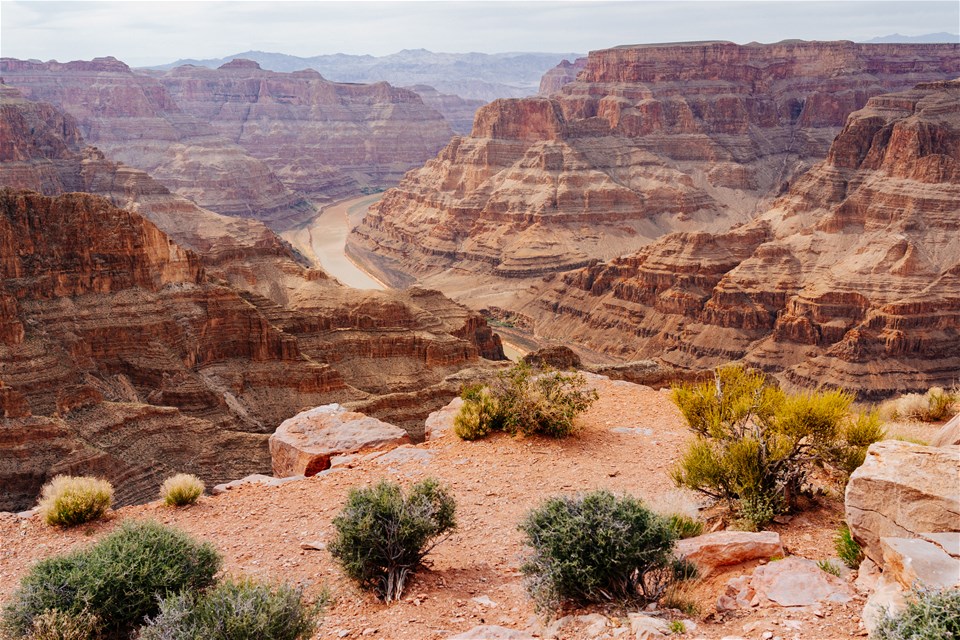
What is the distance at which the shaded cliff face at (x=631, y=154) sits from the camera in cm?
12156

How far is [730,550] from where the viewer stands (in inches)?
500

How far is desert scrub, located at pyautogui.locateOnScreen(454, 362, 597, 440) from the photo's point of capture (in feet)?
70.1

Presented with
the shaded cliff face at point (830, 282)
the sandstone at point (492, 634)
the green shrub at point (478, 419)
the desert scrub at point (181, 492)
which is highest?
the sandstone at point (492, 634)

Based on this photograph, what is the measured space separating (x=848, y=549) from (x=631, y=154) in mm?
131821

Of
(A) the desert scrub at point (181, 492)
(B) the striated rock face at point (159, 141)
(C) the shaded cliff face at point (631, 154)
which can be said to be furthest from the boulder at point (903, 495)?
(B) the striated rock face at point (159, 141)

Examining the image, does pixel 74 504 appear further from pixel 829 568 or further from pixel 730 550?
pixel 829 568

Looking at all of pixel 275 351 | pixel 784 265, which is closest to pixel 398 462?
pixel 275 351

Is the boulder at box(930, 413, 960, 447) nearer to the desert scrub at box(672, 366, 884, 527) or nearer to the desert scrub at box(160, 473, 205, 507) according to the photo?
the desert scrub at box(672, 366, 884, 527)

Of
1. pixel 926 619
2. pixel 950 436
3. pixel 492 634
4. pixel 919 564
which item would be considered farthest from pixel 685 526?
pixel 926 619

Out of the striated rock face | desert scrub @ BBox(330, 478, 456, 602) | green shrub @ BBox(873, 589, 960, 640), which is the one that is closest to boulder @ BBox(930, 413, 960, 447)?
green shrub @ BBox(873, 589, 960, 640)

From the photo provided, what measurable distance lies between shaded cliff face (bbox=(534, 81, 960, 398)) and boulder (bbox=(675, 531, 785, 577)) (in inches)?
2382

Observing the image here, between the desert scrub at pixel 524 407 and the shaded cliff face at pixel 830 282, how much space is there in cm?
5320

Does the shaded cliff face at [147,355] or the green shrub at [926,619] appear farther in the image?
the shaded cliff face at [147,355]

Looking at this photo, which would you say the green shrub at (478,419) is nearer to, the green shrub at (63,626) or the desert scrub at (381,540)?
the desert scrub at (381,540)
